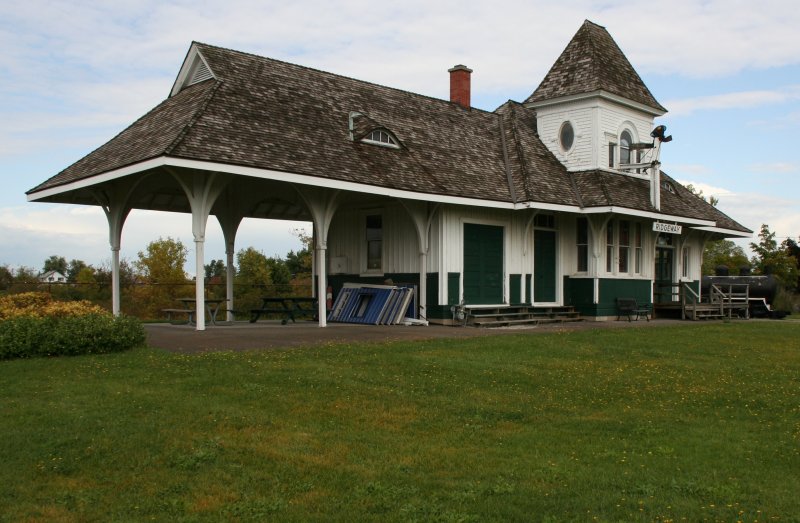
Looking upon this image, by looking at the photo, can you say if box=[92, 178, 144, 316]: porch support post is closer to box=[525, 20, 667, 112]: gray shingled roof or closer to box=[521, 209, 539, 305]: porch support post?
box=[521, 209, 539, 305]: porch support post

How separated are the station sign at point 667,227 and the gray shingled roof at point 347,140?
28.5 inches

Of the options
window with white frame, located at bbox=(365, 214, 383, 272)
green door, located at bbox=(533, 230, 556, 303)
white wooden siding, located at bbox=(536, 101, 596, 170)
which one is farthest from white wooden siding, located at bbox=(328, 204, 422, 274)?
white wooden siding, located at bbox=(536, 101, 596, 170)

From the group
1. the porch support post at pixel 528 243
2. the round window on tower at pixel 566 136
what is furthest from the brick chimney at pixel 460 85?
the porch support post at pixel 528 243

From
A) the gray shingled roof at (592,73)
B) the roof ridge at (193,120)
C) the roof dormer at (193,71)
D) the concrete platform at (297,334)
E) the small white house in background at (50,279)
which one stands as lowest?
the concrete platform at (297,334)

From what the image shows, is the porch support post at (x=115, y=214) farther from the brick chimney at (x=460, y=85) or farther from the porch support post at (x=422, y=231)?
the brick chimney at (x=460, y=85)

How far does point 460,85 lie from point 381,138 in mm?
7507

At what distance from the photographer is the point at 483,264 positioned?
21.7 meters

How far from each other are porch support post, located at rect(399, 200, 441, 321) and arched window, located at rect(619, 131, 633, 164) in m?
7.94

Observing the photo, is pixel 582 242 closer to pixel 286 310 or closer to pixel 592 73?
pixel 592 73

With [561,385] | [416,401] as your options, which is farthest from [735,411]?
[416,401]

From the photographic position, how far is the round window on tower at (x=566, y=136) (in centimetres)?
2475

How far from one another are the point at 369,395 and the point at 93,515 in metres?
4.48

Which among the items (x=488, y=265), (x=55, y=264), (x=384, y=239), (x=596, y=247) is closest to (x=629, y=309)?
(x=596, y=247)

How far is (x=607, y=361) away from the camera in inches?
527
